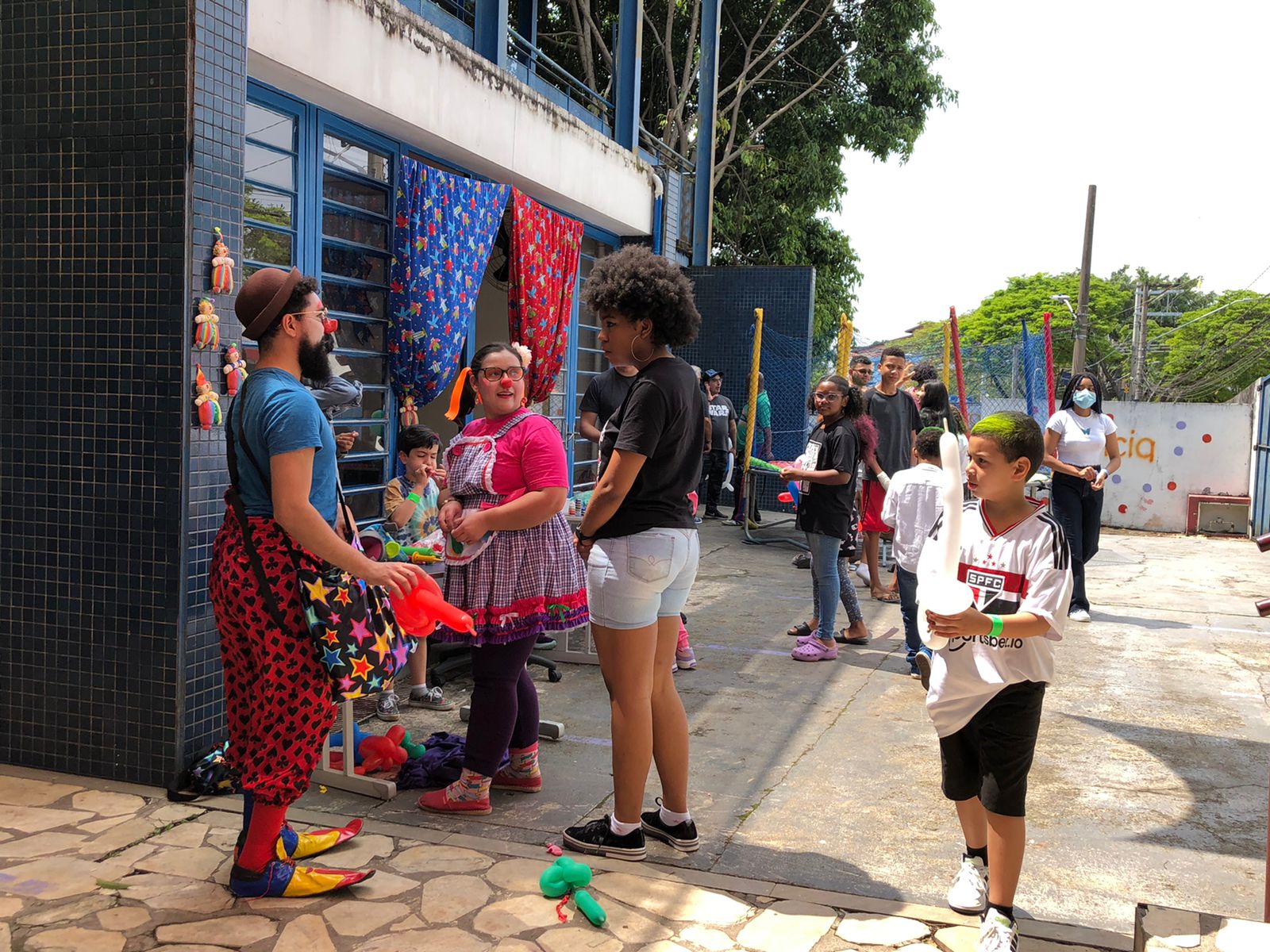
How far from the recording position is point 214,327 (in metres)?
4.10

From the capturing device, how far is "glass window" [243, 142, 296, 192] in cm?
607

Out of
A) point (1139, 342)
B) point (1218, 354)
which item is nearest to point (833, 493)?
point (1139, 342)

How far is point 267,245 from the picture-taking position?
246 inches

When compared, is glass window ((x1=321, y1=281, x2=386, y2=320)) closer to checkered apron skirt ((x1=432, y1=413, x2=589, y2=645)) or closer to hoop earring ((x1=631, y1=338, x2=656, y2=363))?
checkered apron skirt ((x1=432, y1=413, x2=589, y2=645))

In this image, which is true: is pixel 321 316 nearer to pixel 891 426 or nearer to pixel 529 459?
pixel 529 459

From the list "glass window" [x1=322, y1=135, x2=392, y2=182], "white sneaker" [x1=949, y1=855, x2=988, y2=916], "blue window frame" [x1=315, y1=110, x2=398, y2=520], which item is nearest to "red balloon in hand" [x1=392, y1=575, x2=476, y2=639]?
"white sneaker" [x1=949, y1=855, x2=988, y2=916]

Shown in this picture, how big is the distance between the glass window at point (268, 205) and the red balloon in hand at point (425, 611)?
3531mm

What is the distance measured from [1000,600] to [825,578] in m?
3.59

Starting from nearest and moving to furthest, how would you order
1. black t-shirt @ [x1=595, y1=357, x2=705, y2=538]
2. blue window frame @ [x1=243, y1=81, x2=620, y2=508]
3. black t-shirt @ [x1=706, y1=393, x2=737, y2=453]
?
black t-shirt @ [x1=595, y1=357, x2=705, y2=538]
blue window frame @ [x1=243, y1=81, x2=620, y2=508]
black t-shirt @ [x1=706, y1=393, x2=737, y2=453]

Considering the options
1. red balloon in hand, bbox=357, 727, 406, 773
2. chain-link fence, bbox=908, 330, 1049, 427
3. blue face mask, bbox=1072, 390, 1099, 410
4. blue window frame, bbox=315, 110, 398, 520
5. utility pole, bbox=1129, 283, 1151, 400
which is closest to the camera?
red balloon in hand, bbox=357, 727, 406, 773

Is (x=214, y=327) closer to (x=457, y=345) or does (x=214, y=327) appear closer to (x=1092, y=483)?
(x=457, y=345)

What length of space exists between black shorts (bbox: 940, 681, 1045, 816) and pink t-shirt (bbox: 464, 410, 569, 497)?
64.5 inches

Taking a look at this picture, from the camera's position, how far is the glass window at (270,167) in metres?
6.07

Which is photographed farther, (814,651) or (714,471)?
(714,471)
